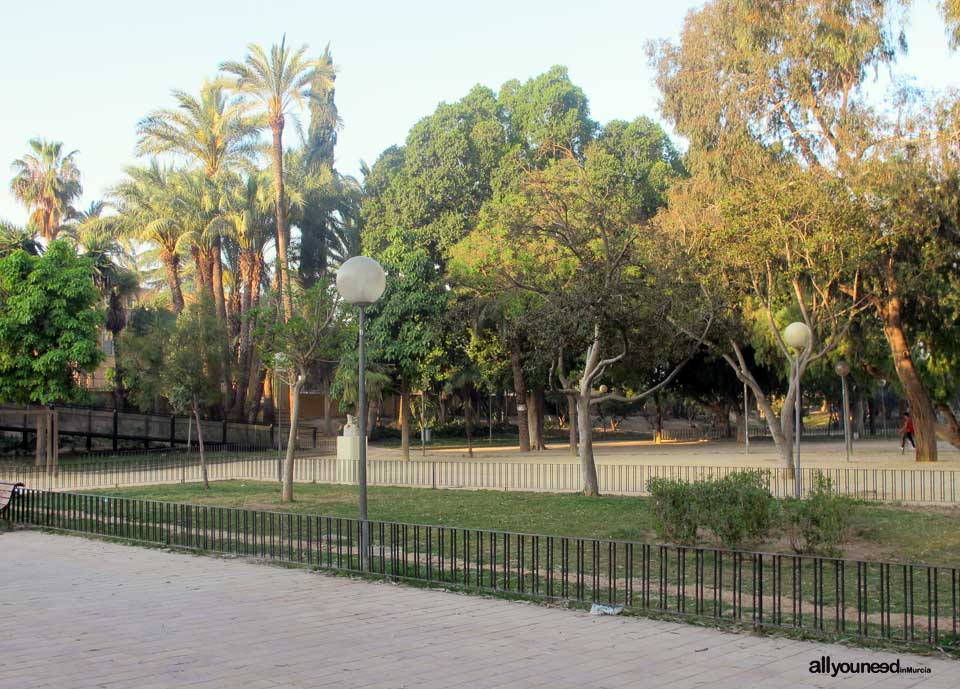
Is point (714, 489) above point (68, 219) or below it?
below

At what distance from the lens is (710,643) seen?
7.32 m

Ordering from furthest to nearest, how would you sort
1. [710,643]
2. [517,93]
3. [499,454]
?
[517,93] < [499,454] < [710,643]

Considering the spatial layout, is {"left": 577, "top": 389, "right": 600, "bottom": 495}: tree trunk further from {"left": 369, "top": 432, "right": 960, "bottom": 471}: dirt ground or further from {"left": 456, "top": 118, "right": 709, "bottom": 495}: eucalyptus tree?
{"left": 369, "top": 432, "right": 960, "bottom": 471}: dirt ground

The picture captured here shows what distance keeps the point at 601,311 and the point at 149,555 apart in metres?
10.7

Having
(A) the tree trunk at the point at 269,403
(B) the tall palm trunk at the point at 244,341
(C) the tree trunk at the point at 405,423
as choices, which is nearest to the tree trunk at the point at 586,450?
(C) the tree trunk at the point at 405,423

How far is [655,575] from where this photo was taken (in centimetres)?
1067

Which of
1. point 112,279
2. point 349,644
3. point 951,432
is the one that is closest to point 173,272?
point 112,279

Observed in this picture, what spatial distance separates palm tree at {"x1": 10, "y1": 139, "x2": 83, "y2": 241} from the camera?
4841 cm

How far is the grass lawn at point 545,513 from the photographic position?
1282 centimetres

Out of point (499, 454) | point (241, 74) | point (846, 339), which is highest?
point (241, 74)

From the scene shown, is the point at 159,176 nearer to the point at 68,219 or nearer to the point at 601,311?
the point at 68,219

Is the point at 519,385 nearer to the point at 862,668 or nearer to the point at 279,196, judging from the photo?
the point at 279,196

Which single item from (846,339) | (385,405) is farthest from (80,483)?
(385,405)

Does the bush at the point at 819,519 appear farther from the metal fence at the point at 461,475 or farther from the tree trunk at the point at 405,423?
the tree trunk at the point at 405,423
